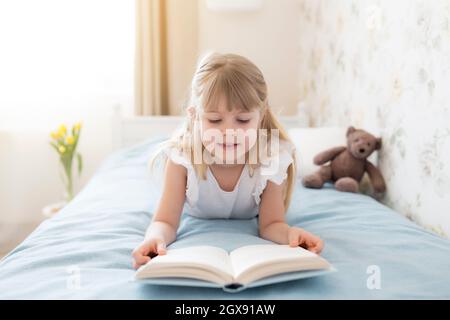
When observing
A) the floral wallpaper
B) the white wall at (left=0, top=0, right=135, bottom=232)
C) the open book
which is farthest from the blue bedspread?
the white wall at (left=0, top=0, right=135, bottom=232)

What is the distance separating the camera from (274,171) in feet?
4.60

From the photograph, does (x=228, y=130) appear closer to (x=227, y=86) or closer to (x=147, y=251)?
(x=227, y=86)

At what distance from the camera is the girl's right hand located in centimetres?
106

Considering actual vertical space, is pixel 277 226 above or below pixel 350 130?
below

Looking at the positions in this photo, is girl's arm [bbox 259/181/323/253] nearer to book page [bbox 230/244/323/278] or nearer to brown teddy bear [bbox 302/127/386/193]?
book page [bbox 230/244/323/278]

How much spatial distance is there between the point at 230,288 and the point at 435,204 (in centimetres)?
85

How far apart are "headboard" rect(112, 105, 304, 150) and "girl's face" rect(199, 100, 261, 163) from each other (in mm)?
1350

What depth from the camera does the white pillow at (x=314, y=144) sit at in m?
2.08

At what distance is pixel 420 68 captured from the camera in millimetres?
1566

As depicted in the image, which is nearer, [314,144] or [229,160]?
[229,160]

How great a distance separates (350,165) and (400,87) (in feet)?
1.13

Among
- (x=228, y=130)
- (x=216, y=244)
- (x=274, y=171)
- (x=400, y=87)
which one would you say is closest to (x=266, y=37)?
(x=400, y=87)

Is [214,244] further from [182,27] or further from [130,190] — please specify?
[182,27]

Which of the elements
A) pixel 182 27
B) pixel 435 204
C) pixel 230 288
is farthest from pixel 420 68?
pixel 182 27
